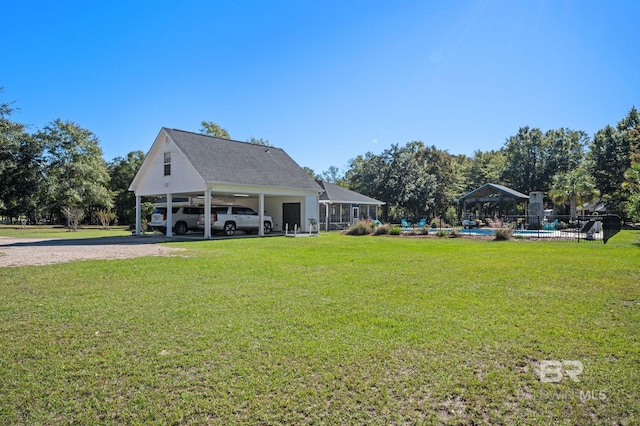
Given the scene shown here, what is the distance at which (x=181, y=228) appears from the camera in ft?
74.2

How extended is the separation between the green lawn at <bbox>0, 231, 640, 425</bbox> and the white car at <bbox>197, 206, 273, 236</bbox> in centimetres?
1379

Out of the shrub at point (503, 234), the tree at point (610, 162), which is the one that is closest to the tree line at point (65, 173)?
the shrub at point (503, 234)

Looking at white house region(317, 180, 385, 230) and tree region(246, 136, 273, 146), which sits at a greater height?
tree region(246, 136, 273, 146)

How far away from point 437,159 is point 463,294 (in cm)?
4832

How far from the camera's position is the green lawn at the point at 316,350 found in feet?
9.17

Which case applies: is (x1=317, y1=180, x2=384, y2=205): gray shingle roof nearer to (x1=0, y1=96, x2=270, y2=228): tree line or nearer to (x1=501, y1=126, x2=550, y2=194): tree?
(x1=0, y1=96, x2=270, y2=228): tree line

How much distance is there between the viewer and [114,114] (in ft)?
86.3

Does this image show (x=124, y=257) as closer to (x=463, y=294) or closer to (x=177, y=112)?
(x=463, y=294)

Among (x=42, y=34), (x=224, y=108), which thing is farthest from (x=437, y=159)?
(x=42, y=34)

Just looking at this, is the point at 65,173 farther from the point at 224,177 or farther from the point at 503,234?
the point at 503,234

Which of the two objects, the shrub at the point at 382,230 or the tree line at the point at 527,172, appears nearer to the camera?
the shrub at the point at 382,230

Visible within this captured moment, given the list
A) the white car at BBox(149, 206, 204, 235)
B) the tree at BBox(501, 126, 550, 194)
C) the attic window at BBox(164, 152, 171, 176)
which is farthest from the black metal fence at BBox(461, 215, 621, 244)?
the attic window at BBox(164, 152, 171, 176)

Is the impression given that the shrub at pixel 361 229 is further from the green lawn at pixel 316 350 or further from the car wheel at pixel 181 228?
the green lawn at pixel 316 350

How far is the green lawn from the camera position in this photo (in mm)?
2795
